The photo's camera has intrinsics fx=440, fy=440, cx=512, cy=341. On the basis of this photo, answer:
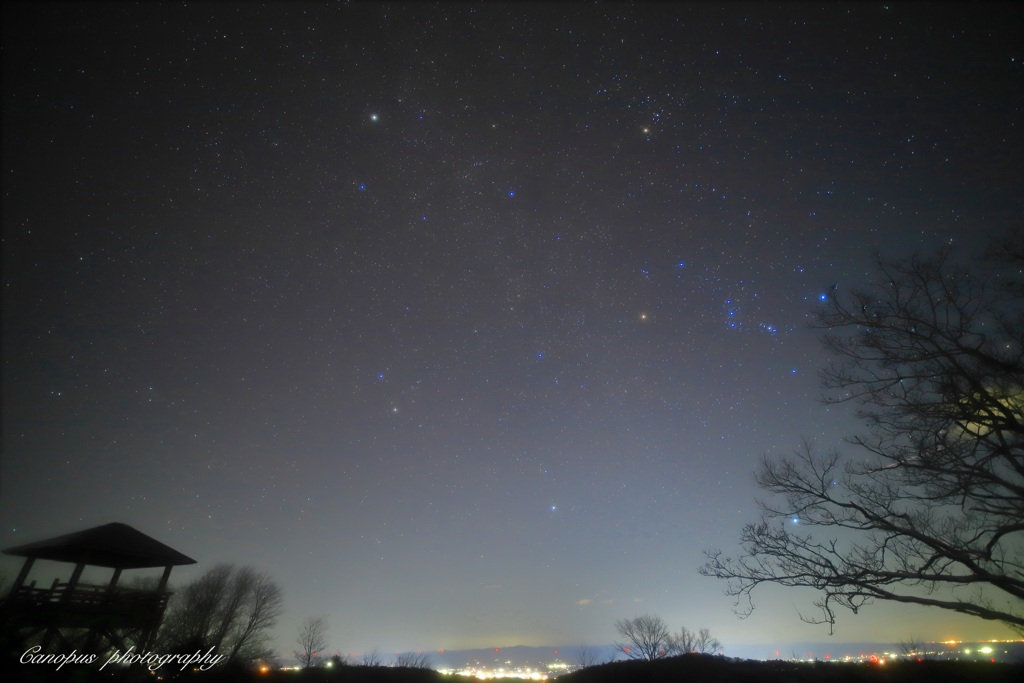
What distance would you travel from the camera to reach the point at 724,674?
8469mm

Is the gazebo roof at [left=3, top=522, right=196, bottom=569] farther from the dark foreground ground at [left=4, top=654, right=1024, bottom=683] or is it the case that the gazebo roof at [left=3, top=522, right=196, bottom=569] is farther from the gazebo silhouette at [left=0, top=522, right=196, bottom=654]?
the dark foreground ground at [left=4, top=654, right=1024, bottom=683]

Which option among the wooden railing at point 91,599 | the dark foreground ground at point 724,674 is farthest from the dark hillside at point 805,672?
the wooden railing at point 91,599

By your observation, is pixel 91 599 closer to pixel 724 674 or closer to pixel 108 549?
pixel 108 549

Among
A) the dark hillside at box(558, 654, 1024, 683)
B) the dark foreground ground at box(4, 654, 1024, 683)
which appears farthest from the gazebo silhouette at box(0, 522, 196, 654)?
the dark hillside at box(558, 654, 1024, 683)

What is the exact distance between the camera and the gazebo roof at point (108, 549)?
568 inches

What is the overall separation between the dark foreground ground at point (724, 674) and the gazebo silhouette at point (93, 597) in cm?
886

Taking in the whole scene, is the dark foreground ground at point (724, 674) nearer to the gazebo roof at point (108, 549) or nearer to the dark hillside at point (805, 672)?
the dark hillside at point (805, 672)

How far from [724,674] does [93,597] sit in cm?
1874

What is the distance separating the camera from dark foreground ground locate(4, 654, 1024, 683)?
788 cm

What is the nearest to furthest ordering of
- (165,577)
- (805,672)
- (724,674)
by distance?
(805,672) < (724,674) < (165,577)

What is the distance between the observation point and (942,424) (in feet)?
27.4

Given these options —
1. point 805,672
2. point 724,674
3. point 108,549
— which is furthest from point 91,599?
point 805,672

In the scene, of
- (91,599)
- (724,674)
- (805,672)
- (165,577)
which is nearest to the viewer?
(805,672)

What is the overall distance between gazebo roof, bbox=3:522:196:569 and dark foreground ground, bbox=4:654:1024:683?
383 inches
